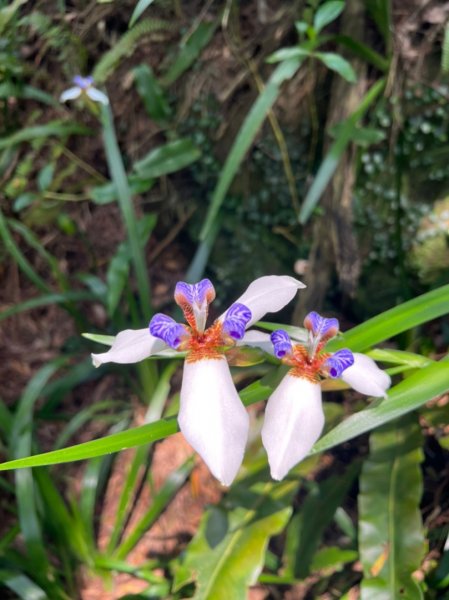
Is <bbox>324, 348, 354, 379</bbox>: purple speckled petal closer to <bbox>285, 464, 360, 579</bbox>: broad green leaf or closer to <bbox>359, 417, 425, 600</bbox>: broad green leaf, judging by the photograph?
<bbox>359, 417, 425, 600</bbox>: broad green leaf

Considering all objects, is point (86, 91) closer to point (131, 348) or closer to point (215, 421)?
point (131, 348)

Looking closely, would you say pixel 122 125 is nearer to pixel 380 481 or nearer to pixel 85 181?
pixel 85 181

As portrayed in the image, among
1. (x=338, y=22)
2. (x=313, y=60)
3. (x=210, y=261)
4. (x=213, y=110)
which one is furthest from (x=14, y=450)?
(x=338, y=22)

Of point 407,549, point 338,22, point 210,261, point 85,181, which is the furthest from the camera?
point 85,181

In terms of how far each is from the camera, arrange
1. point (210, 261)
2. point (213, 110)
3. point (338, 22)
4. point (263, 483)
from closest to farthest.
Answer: point (263, 483) < point (338, 22) < point (213, 110) < point (210, 261)

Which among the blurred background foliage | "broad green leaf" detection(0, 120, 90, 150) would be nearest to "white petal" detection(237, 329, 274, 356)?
the blurred background foliage

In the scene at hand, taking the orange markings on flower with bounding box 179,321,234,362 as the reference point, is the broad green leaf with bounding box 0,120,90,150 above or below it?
above
